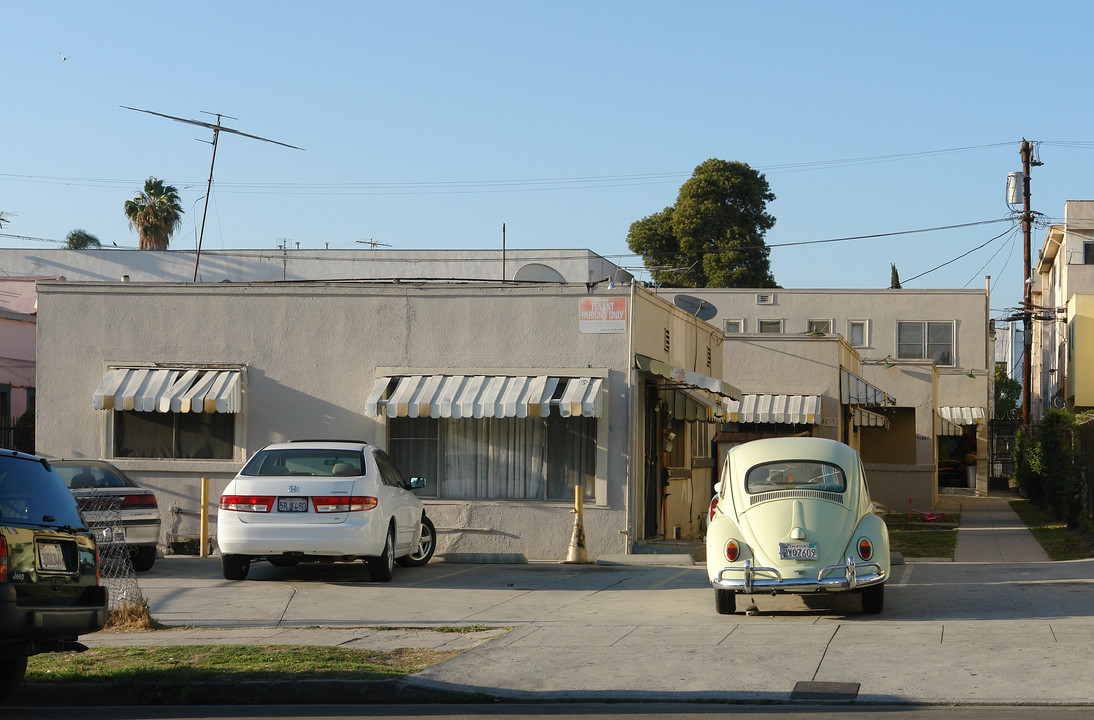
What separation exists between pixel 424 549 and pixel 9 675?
8.91 m

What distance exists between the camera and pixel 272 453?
14.6 meters

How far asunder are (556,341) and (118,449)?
7166 mm

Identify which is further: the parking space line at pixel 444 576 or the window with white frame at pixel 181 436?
the window with white frame at pixel 181 436

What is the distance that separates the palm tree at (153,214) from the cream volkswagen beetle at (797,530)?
45789 mm

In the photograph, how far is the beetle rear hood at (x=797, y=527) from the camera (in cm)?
1145

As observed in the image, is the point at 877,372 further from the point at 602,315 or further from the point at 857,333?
the point at 602,315

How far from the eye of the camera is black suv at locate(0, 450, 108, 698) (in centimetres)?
741

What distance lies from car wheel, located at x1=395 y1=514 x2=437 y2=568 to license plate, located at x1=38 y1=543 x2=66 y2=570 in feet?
28.3

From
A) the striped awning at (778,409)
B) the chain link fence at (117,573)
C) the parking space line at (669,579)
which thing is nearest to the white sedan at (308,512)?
the chain link fence at (117,573)

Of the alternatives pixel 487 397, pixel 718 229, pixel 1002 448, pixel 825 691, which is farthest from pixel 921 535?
pixel 718 229

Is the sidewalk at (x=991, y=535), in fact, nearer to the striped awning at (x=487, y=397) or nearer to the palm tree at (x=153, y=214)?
the striped awning at (x=487, y=397)

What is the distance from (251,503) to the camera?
13.9 m

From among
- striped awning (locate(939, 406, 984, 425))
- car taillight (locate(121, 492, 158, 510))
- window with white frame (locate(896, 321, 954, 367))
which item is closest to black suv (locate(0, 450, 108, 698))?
car taillight (locate(121, 492, 158, 510))

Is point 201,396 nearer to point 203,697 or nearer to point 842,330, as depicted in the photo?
point 203,697
